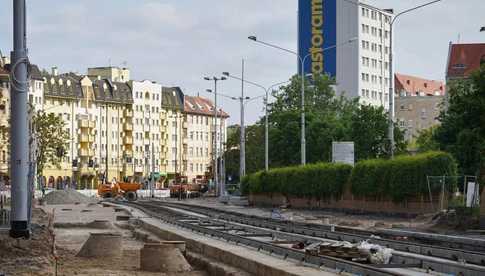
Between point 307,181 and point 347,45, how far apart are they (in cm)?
10853

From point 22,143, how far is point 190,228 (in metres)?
11.1

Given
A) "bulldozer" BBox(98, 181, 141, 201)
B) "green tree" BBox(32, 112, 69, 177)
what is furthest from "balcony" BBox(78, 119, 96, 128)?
"bulldozer" BBox(98, 181, 141, 201)

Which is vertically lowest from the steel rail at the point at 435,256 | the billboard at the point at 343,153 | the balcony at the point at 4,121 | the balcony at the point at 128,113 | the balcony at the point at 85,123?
the steel rail at the point at 435,256

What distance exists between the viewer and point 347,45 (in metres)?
166

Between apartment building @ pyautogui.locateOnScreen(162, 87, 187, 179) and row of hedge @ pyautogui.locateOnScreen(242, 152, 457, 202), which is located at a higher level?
apartment building @ pyautogui.locateOnScreen(162, 87, 187, 179)

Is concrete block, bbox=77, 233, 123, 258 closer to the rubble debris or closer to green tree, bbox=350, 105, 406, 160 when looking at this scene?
the rubble debris

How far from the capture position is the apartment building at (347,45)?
16338 centimetres

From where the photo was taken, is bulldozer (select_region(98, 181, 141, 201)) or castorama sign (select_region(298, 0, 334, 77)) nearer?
bulldozer (select_region(98, 181, 141, 201))

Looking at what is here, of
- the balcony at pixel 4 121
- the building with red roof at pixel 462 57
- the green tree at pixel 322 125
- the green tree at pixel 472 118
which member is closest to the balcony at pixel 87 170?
the balcony at pixel 4 121

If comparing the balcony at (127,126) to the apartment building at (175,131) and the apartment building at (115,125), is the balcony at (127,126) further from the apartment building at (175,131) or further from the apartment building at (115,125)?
the apartment building at (175,131)

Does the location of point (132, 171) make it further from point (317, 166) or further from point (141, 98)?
point (317, 166)

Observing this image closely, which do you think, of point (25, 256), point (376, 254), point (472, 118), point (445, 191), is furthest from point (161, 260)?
point (472, 118)

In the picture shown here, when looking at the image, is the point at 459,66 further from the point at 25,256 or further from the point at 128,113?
the point at 25,256

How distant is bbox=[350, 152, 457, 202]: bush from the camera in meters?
43.9
